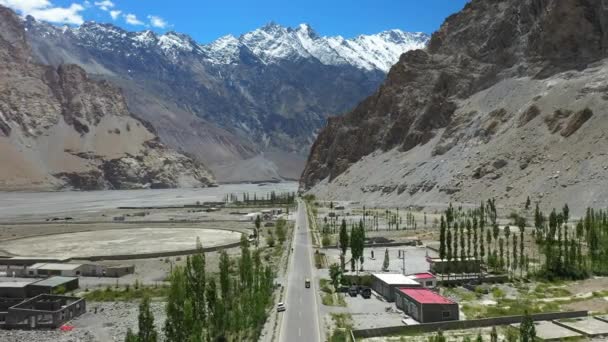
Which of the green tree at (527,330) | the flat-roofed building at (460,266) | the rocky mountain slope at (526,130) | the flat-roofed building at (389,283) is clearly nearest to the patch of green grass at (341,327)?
the flat-roofed building at (389,283)

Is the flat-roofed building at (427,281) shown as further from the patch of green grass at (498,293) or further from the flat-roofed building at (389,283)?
the patch of green grass at (498,293)

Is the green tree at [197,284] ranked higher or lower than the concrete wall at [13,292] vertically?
higher

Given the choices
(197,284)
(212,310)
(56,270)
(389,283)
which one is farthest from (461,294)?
(56,270)

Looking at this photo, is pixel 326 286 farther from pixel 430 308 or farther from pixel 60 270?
Answer: pixel 60 270

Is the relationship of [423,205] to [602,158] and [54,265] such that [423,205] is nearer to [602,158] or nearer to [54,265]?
[602,158]

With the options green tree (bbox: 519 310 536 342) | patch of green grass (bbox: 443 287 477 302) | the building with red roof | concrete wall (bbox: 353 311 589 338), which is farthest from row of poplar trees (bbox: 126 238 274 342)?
patch of green grass (bbox: 443 287 477 302)

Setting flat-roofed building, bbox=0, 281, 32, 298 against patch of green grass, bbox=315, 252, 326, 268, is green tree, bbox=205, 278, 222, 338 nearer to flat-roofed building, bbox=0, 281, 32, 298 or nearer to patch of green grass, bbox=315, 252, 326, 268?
flat-roofed building, bbox=0, 281, 32, 298
